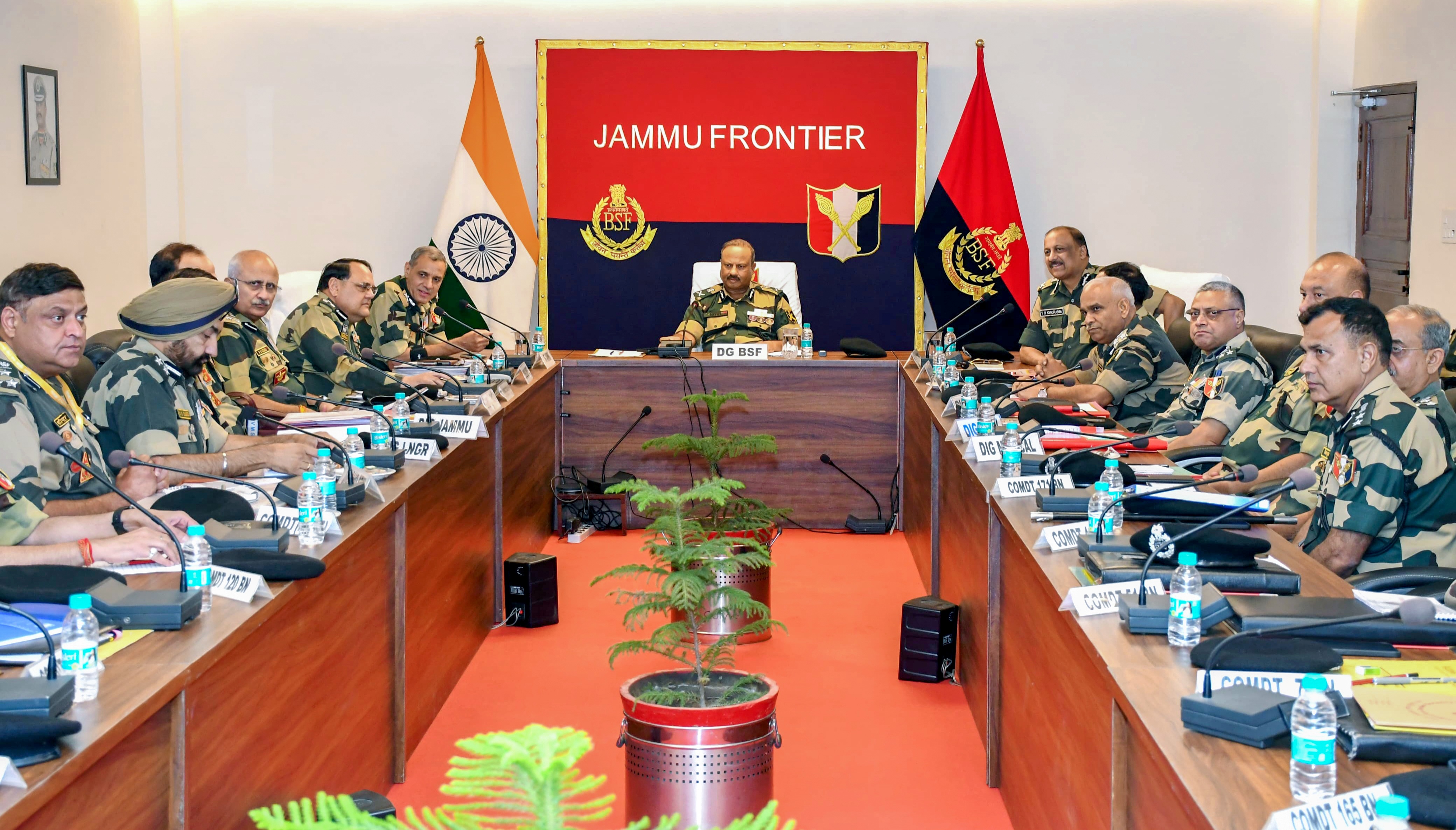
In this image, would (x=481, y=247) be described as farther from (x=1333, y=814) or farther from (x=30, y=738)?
(x=1333, y=814)

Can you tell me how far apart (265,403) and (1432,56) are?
5.32m

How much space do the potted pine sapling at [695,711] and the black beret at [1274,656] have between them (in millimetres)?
1037

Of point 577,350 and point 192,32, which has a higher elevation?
point 192,32

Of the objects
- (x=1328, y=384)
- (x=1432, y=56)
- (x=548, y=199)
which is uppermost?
(x=1432, y=56)

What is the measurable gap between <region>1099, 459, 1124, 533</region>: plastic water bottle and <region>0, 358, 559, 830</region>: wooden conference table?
1.49 meters

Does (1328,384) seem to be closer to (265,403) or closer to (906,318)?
(265,403)

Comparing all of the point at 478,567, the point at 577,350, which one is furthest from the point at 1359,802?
the point at 577,350

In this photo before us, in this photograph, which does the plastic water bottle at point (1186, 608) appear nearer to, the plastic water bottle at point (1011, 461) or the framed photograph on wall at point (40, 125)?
the plastic water bottle at point (1011, 461)

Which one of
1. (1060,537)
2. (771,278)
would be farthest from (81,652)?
(771,278)

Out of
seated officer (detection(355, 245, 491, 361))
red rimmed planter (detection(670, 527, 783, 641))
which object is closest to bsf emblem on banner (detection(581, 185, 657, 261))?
seated officer (detection(355, 245, 491, 361))

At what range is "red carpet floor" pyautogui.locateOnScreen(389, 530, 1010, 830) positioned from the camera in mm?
3051

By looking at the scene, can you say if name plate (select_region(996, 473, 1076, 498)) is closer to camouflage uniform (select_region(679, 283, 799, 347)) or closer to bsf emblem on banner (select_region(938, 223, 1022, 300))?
camouflage uniform (select_region(679, 283, 799, 347))

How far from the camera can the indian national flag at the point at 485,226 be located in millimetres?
7027

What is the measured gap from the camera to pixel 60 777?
1.41m
